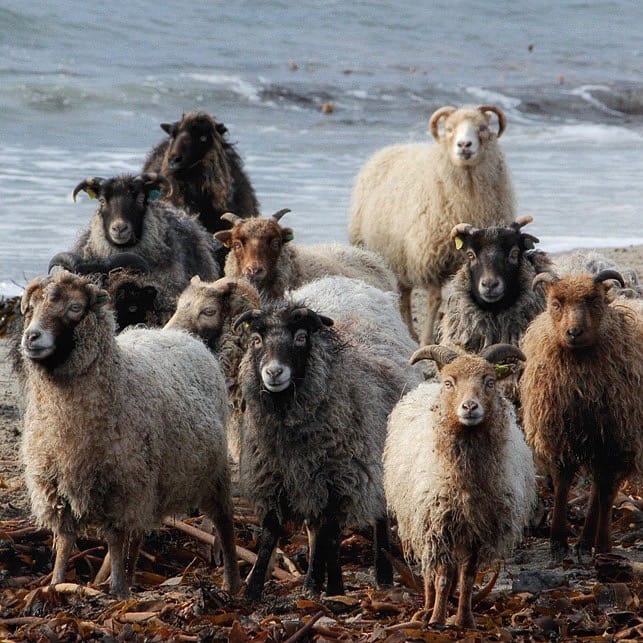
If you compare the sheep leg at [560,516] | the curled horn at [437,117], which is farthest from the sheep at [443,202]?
the sheep leg at [560,516]

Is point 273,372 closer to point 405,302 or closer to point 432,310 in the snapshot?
point 432,310

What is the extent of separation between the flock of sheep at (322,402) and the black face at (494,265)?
0.05ft

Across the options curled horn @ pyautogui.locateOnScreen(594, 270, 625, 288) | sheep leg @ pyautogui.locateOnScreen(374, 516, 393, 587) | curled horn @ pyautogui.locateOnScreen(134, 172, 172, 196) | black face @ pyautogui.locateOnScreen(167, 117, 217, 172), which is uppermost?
black face @ pyautogui.locateOnScreen(167, 117, 217, 172)

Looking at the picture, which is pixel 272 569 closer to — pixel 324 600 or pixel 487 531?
pixel 324 600

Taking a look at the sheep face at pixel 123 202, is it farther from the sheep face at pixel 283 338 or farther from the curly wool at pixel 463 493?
the curly wool at pixel 463 493

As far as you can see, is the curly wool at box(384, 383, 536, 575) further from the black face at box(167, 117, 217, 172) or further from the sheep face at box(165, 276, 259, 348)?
the black face at box(167, 117, 217, 172)

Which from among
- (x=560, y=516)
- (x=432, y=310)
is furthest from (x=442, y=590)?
(x=432, y=310)

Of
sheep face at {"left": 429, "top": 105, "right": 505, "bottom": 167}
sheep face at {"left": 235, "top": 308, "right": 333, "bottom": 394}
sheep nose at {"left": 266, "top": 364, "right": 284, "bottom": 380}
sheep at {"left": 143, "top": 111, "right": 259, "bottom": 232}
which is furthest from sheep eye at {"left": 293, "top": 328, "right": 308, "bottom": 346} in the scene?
sheep face at {"left": 429, "top": 105, "right": 505, "bottom": 167}

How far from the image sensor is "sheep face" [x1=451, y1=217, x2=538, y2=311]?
845cm

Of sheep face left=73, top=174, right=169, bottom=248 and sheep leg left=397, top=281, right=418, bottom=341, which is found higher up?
sheep face left=73, top=174, right=169, bottom=248

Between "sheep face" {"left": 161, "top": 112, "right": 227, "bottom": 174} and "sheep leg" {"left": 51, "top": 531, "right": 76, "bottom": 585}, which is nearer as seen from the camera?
"sheep leg" {"left": 51, "top": 531, "right": 76, "bottom": 585}

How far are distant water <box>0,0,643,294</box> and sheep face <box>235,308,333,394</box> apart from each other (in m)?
6.07

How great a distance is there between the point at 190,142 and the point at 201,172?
0.92ft

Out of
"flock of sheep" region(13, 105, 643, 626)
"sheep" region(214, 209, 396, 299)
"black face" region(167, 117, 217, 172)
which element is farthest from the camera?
"black face" region(167, 117, 217, 172)
